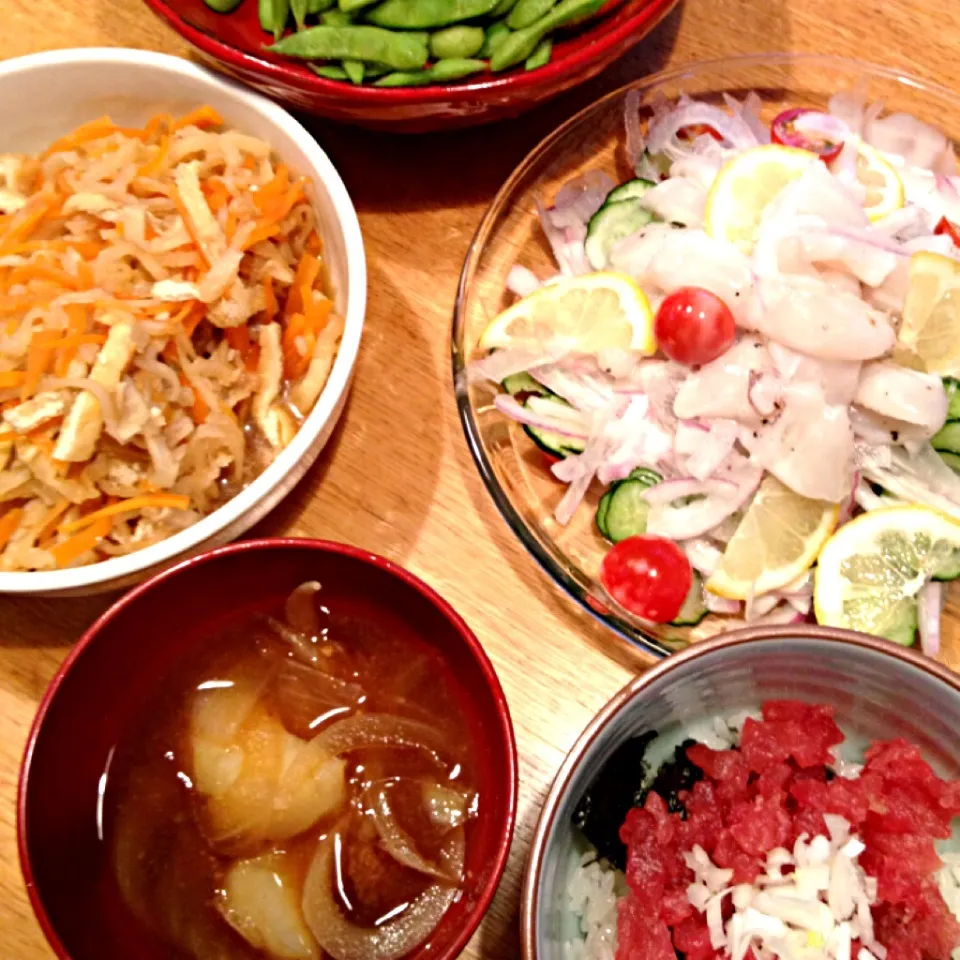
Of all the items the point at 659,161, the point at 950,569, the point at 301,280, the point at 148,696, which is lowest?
the point at 148,696

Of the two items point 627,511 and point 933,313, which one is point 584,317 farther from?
point 933,313

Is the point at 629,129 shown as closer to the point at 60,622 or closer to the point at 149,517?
the point at 149,517

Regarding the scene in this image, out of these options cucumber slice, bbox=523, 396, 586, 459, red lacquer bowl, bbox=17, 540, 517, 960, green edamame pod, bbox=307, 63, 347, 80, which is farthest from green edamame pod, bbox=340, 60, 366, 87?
red lacquer bowl, bbox=17, 540, 517, 960

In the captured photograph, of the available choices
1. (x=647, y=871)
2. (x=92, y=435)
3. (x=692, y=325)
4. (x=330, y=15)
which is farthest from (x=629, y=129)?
(x=647, y=871)

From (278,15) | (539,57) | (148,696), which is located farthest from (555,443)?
(278,15)

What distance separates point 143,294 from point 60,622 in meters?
0.50

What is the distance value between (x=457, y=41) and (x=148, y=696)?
102 centimetres

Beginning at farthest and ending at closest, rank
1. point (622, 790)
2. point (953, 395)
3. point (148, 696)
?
point (953, 395) → point (148, 696) → point (622, 790)

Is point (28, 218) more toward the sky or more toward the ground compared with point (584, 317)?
more toward the sky

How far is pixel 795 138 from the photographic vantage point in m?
1.54

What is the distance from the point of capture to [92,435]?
1191mm

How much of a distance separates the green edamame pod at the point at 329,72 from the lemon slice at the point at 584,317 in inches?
16.6

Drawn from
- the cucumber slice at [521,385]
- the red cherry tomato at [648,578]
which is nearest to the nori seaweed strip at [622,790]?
the red cherry tomato at [648,578]

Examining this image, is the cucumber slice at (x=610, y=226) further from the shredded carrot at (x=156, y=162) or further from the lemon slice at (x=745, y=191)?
the shredded carrot at (x=156, y=162)
